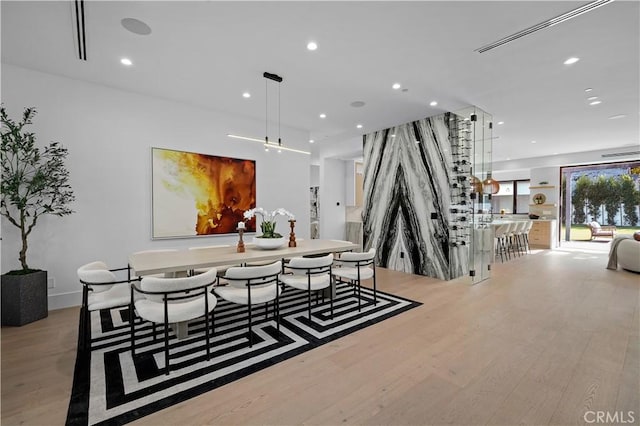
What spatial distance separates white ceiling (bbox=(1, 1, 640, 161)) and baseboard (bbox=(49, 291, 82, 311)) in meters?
2.87

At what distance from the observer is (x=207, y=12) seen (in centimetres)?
249

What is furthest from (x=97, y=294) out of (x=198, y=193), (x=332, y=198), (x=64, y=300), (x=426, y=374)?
(x=332, y=198)

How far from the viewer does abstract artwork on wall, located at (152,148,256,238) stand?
441cm

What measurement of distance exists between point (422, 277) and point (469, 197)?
170cm

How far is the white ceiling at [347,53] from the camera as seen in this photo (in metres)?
2.49

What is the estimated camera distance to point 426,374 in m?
2.23

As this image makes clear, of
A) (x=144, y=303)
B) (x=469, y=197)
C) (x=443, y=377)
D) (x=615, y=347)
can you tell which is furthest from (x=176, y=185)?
(x=615, y=347)

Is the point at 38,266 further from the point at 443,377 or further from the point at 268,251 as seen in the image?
the point at 443,377

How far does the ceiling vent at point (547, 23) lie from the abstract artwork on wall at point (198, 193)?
4004mm

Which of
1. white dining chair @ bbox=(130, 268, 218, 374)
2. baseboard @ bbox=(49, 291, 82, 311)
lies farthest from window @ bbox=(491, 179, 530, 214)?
baseboard @ bbox=(49, 291, 82, 311)

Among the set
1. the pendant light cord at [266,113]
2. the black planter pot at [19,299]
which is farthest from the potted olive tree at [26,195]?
the pendant light cord at [266,113]

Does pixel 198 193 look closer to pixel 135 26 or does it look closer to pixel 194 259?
pixel 194 259

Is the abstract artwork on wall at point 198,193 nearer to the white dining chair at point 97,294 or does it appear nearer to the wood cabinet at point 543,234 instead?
the white dining chair at point 97,294

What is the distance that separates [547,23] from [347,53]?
73.8 inches
